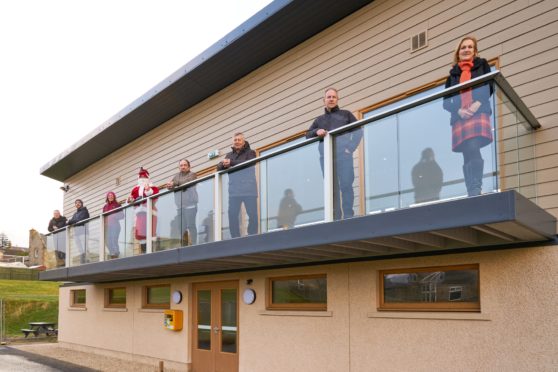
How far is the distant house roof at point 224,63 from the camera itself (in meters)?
10.1

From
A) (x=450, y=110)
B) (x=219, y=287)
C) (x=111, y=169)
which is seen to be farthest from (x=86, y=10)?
(x=450, y=110)

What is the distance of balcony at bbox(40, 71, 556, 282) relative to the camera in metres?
5.65

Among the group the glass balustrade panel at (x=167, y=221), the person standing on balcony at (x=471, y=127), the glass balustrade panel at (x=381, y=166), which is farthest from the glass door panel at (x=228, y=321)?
the person standing on balcony at (x=471, y=127)

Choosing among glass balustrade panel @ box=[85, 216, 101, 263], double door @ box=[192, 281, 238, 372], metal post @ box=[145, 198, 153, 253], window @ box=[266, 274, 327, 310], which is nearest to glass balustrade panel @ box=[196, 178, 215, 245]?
metal post @ box=[145, 198, 153, 253]

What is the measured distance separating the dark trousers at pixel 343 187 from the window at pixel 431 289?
1.66 metres

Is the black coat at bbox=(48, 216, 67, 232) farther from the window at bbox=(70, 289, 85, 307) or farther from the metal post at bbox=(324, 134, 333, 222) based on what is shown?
the metal post at bbox=(324, 134, 333, 222)

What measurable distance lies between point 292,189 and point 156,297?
7.53m

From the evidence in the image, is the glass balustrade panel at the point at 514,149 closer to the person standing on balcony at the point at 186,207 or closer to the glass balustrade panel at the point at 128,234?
the person standing on balcony at the point at 186,207

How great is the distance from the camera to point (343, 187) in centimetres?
702

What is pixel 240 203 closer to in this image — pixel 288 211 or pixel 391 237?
pixel 288 211

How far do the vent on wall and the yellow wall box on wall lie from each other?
774 centimetres

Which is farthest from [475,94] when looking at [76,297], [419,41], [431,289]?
[76,297]

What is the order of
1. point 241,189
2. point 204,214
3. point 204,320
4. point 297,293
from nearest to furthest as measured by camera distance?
point 241,189, point 204,214, point 297,293, point 204,320

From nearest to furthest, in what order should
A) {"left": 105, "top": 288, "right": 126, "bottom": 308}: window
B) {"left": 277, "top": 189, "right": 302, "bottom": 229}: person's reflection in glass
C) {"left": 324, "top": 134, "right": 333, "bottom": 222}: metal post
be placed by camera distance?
{"left": 324, "top": 134, "right": 333, "bottom": 222}: metal post → {"left": 277, "top": 189, "right": 302, "bottom": 229}: person's reflection in glass → {"left": 105, "top": 288, "right": 126, "bottom": 308}: window
